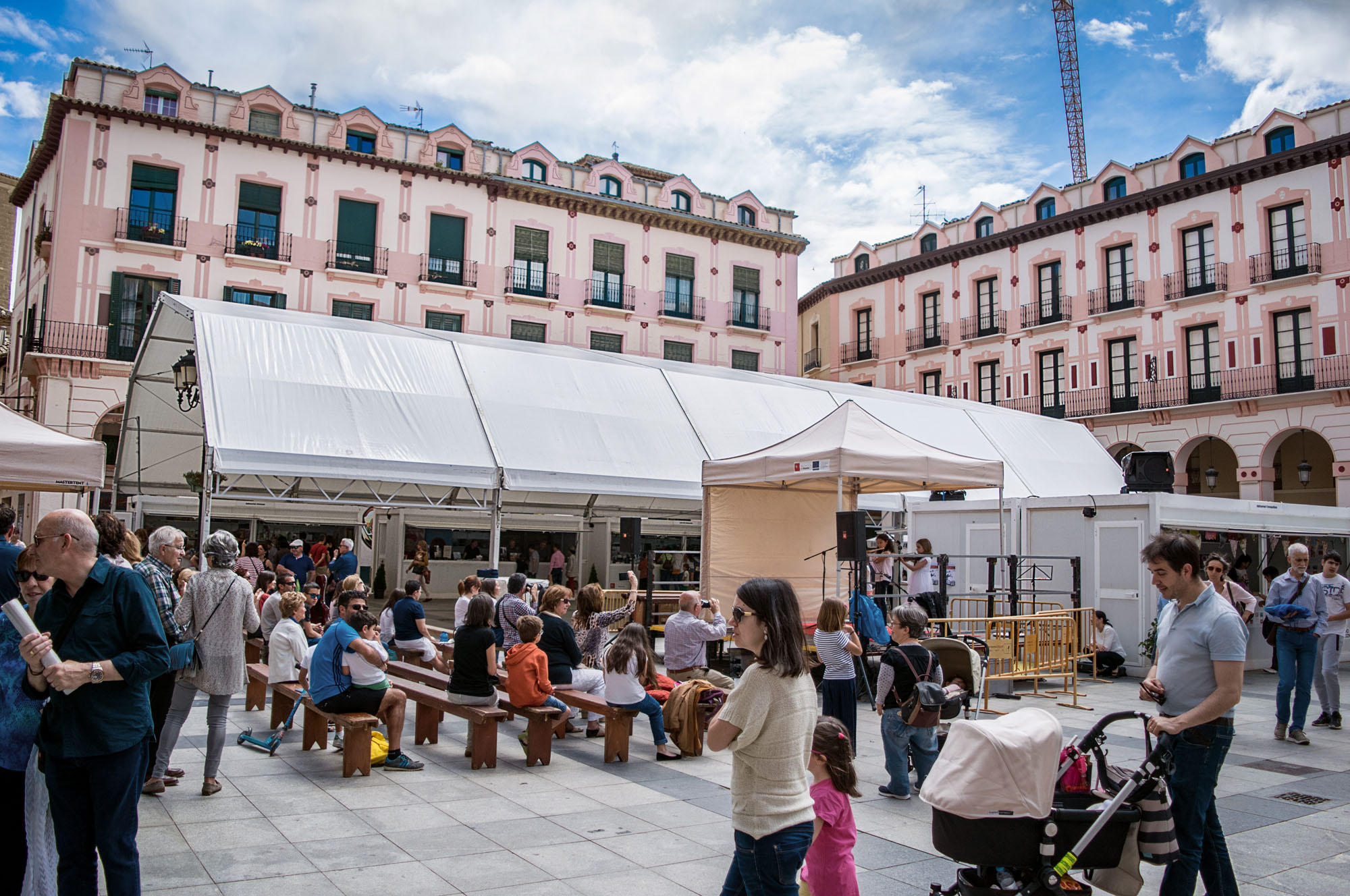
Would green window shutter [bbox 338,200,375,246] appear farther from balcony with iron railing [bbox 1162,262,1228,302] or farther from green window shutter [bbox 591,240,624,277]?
balcony with iron railing [bbox 1162,262,1228,302]

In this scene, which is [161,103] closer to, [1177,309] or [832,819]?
[832,819]

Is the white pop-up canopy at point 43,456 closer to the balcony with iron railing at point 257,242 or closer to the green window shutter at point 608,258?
the balcony with iron railing at point 257,242

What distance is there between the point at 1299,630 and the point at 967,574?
24.4ft

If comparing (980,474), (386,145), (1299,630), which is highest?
(386,145)

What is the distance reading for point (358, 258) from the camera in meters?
27.8

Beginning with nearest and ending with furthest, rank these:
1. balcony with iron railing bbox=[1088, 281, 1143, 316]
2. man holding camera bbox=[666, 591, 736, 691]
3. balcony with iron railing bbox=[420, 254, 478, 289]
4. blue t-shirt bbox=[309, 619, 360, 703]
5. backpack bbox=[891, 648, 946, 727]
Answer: backpack bbox=[891, 648, 946, 727] < blue t-shirt bbox=[309, 619, 360, 703] < man holding camera bbox=[666, 591, 736, 691] < balcony with iron railing bbox=[420, 254, 478, 289] < balcony with iron railing bbox=[1088, 281, 1143, 316]

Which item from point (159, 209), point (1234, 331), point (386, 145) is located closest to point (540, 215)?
point (386, 145)

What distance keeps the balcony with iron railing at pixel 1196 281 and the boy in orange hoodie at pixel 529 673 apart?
2718cm

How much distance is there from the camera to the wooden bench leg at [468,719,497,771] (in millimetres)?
7336

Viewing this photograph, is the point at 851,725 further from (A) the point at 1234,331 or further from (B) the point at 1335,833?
(A) the point at 1234,331

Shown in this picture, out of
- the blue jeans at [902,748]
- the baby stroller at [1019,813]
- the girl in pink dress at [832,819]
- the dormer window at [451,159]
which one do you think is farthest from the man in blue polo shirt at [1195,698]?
the dormer window at [451,159]

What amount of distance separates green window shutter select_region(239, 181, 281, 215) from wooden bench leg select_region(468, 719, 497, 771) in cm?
2358

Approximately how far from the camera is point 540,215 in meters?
30.7

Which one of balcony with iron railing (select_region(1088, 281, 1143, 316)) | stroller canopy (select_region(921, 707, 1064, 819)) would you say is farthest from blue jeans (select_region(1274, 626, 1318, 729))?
balcony with iron railing (select_region(1088, 281, 1143, 316))
